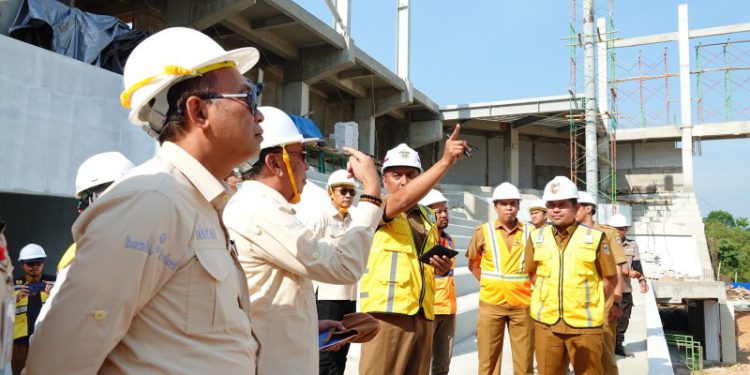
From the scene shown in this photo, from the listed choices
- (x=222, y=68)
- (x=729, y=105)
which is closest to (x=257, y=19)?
(x=222, y=68)

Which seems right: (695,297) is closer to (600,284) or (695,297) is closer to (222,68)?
(600,284)

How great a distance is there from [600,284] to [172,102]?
358 centimetres

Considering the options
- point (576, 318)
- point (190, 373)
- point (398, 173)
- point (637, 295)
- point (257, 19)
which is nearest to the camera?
point (190, 373)

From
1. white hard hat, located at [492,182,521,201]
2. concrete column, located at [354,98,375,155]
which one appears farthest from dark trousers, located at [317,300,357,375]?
concrete column, located at [354,98,375,155]

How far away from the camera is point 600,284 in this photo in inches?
158

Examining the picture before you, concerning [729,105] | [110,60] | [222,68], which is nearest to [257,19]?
[110,60]

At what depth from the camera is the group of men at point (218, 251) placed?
3.58 feet

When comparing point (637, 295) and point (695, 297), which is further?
point (695, 297)

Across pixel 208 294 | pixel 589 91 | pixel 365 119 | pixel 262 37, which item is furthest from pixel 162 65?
pixel 589 91

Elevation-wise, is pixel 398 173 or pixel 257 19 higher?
pixel 257 19

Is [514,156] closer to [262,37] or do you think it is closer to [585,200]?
[262,37]

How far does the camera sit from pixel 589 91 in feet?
67.6

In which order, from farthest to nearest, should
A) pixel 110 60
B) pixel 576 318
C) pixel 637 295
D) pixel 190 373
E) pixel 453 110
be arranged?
pixel 453 110 → pixel 637 295 → pixel 110 60 → pixel 576 318 → pixel 190 373

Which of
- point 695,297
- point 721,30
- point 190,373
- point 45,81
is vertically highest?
point 721,30
